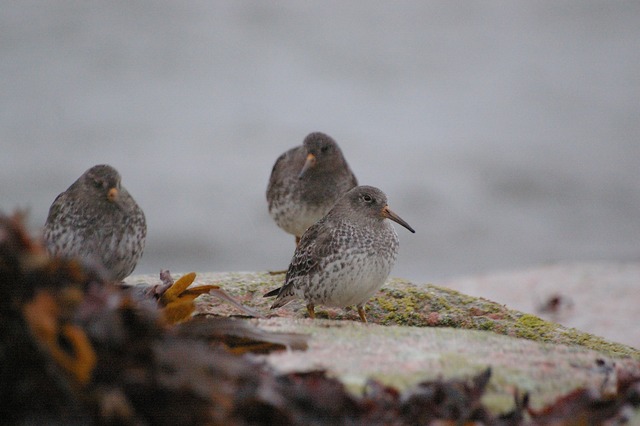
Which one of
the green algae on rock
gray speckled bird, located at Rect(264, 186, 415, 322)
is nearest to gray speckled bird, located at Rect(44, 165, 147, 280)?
the green algae on rock

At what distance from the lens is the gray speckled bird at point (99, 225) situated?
4891 mm

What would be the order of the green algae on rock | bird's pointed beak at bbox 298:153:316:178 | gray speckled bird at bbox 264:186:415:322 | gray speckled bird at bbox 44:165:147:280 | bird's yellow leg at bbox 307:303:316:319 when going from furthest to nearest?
bird's pointed beak at bbox 298:153:316:178 → bird's yellow leg at bbox 307:303:316:319 → gray speckled bird at bbox 264:186:415:322 → gray speckled bird at bbox 44:165:147:280 → the green algae on rock

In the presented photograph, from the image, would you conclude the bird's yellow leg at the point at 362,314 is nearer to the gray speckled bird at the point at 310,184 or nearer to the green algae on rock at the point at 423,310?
the green algae on rock at the point at 423,310

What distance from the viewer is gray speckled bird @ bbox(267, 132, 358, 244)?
7.40 m

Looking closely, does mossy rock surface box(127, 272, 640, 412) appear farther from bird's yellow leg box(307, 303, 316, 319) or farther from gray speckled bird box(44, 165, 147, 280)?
bird's yellow leg box(307, 303, 316, 319)

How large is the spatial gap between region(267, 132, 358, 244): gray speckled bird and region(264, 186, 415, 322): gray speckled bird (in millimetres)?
1720

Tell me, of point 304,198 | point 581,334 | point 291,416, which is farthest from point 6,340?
point 304,198

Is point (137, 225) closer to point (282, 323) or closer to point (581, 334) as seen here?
point (282, 323)

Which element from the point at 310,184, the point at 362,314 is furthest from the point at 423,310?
the point at 310,184

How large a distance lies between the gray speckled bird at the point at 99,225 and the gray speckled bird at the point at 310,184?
97.3 inches

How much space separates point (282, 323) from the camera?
3.93 meters

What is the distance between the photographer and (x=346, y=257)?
17.2 feet

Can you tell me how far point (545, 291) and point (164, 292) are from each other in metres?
4.56

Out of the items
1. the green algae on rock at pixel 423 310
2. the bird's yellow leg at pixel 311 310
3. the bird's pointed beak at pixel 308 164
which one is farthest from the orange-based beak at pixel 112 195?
the bird's pointed beak at pixel 308 164
